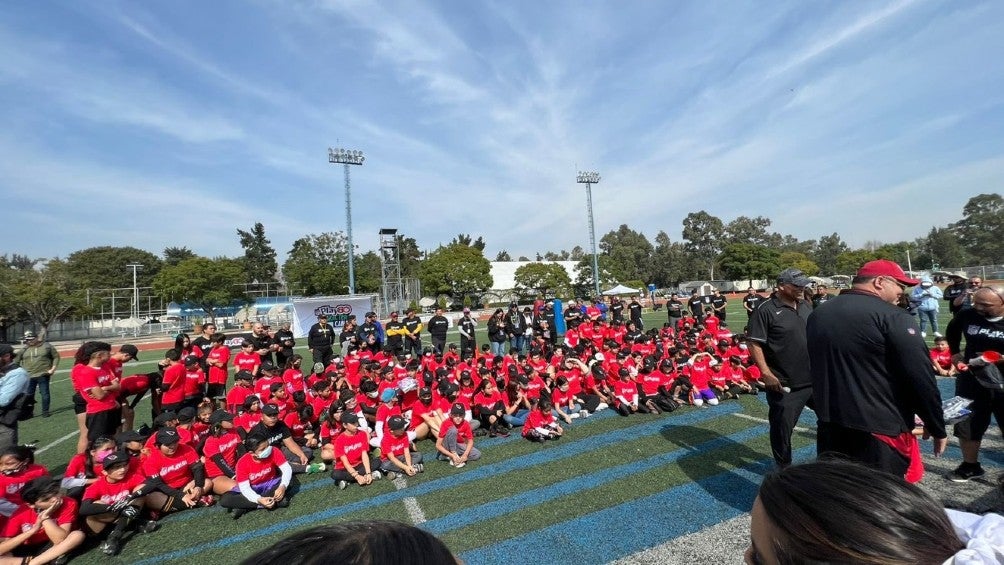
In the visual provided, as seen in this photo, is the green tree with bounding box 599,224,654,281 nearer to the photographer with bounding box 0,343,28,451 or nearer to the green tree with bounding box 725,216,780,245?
the green tree with bounding box 725,216,780,245

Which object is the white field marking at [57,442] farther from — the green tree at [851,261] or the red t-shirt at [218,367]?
the green tree at [851,261]

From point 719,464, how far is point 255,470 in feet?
16.0

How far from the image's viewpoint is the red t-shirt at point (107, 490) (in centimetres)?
409

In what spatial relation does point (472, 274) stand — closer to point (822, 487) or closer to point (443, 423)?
point (443, 423)

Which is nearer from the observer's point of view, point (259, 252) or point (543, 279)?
point (543, 279)

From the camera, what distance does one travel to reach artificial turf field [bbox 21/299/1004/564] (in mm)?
3586

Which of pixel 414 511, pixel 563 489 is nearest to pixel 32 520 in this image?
pixel 414 511

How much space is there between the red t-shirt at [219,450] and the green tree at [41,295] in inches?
1610

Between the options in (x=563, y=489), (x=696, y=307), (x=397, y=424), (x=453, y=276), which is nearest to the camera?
(x=563, y=489)

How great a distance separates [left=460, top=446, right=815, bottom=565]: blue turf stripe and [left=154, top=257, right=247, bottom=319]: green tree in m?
41.1

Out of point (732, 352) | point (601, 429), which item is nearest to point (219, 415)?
point (601, 429)

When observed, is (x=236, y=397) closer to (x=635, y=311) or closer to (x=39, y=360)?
(x=39, y=360)

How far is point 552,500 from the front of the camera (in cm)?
423

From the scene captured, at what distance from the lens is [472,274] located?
45.5 m
